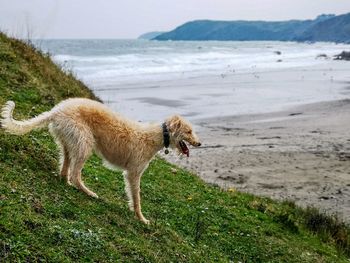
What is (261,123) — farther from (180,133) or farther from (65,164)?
(65,164)

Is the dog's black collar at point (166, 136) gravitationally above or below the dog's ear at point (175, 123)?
below

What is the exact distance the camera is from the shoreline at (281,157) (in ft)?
50.4

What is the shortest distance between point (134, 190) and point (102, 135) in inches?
44.2

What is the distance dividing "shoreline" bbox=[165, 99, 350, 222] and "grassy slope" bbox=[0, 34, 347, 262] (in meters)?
2.29

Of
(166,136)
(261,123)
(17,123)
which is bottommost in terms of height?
(261,123)

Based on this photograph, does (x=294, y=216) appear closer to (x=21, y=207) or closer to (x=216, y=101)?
(x=21, y=207)

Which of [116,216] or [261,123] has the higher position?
[116,216]

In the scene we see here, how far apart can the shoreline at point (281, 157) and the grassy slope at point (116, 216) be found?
2.29m

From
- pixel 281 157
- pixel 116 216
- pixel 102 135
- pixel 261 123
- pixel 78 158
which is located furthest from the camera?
pixel 261 123

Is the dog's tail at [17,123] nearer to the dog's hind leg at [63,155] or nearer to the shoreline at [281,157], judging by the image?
the dog's hind leg at [63,155]

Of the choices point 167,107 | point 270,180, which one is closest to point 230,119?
point 167,107

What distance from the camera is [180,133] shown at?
8.36 m

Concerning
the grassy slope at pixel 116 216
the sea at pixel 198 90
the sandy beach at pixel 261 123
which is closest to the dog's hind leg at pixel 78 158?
the grassy slope at pixel 116 216

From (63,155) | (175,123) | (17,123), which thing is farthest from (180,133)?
(17,123)
